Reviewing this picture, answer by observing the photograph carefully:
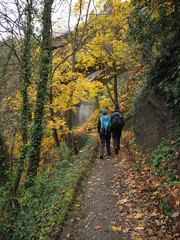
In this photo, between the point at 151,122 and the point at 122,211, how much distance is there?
3.21m

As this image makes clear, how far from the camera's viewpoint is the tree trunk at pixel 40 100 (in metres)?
6.82

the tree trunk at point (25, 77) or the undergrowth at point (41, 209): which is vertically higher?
the tree trunk at point (25, 77)

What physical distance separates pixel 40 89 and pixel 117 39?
8.27 m

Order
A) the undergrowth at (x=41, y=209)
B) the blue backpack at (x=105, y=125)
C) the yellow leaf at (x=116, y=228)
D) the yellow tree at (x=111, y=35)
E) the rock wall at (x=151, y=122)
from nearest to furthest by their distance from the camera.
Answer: the yellow leaf at (x=116, y=228)
the undergrowth at (x=41, y=209)
the rock wall at (x=151, y=122)
the blue backpack at (x=105, y=125)
the yellow tree at (x=111, y=35)

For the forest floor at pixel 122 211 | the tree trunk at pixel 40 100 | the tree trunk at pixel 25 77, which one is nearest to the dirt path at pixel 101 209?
the forest floor at pixel 122 211

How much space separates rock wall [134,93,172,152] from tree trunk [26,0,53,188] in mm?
3900

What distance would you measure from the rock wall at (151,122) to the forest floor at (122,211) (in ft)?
2.82

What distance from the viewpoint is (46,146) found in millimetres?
14602

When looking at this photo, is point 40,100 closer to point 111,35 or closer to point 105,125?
point 105,125

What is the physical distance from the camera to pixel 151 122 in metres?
6.18

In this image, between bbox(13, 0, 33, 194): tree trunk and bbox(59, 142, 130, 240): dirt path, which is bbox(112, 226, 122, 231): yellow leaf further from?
bbox(13, 0, 33, 194): tree trunk

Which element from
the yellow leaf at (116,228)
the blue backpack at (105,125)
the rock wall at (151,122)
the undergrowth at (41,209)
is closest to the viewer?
the yellow leaf at (116,228)

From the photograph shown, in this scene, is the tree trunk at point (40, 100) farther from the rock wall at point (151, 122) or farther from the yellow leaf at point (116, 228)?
the yellow leaf at point (116, 228)

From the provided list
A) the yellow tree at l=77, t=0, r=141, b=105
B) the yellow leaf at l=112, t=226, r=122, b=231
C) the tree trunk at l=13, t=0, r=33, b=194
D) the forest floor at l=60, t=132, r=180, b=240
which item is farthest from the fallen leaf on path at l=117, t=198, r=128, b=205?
the yellow tree at l=77, t=0, r=141, b=105
